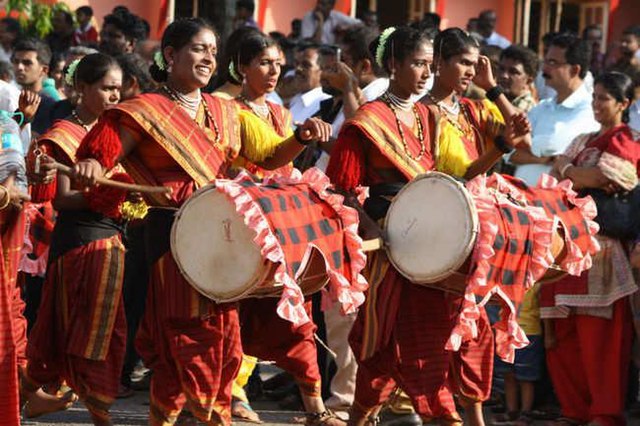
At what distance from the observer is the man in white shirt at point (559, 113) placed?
8859 mm

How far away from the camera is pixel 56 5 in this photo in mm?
15289

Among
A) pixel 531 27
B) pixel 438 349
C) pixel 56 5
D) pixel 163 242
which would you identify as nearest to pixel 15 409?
pixel 163 242

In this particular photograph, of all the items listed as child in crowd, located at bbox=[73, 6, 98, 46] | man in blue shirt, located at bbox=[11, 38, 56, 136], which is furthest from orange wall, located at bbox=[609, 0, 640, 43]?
man in blue shirt, located at bbox=[11, 38, 56, 136]

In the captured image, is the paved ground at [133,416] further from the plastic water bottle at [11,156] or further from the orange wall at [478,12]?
the orange wall at [478,12]

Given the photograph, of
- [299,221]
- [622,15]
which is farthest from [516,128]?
[622,15]

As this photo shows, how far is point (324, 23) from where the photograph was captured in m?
16.5

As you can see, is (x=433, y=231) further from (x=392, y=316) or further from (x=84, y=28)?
(x=84, y=28)

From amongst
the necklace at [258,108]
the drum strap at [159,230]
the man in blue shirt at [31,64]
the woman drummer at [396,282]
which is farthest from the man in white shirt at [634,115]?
the man in blue shirt at [31,64]

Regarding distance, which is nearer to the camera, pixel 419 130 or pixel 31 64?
pixel 419 130

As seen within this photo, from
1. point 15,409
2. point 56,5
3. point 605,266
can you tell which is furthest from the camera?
point 56,5

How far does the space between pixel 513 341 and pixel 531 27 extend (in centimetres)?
1721

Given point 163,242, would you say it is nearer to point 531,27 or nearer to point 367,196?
point 367,196

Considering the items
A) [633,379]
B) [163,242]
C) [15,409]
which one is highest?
[163,242]

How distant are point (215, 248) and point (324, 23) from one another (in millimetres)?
10644
